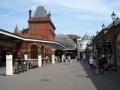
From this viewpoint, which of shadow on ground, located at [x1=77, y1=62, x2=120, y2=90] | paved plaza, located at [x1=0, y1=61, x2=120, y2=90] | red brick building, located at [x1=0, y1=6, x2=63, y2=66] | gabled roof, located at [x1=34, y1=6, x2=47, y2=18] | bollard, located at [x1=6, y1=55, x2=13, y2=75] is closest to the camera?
paved plaza, located at [x1=0, y1=61, x2=120, y2=90]

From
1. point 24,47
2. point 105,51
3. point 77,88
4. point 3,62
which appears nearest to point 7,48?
point 3,62

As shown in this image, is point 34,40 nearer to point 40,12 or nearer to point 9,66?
point 9,66

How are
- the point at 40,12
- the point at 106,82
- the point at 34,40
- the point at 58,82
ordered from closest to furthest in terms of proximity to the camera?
1. the point at 58,82
2. the point at 106,82
3. the point at 34,40
4. the point at 40,12

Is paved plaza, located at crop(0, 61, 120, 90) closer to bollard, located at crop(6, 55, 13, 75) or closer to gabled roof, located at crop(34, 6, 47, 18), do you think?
bollard, located at crop(6, 55, 13, 75)

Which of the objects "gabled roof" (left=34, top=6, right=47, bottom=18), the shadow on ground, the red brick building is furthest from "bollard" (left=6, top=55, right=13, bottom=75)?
"gabled roof" (left=34, top=6, right=47, bottom=18)

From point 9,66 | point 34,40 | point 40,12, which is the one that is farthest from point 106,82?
point 40,12

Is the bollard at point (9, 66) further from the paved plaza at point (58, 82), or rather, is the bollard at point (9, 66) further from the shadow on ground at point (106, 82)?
the shadow on ground at point (106, 82)

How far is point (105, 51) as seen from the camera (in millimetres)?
43594

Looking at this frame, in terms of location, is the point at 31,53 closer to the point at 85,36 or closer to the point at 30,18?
the point at 30,18

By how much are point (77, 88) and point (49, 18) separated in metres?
70.0

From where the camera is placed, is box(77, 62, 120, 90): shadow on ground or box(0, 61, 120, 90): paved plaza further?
box(77, 62, 120, 90): shadow on ground

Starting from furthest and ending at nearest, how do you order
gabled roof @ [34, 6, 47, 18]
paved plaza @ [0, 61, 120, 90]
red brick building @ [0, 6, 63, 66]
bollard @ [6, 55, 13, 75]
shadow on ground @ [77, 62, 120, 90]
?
gabled roof @ [34, 6, 47, 18] → red brick building @ [0, 6, 63, 66] → bollard @ [6, 55, 13, 75] → shadow on ground @ [77, 62, 120, 90] → paved plaza @ [0, 61, 120, 90]

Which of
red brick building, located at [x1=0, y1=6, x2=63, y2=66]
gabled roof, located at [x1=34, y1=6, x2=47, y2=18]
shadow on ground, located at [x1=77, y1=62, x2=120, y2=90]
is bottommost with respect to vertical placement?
shadow on ground, located at [x1=77, y1=62, x2=120, y2=90]

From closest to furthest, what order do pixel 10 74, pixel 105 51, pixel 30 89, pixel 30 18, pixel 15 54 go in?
pixel 30 89, pixel 10 74, pixel 105 51, pixel 15 54, pixel 30 18
